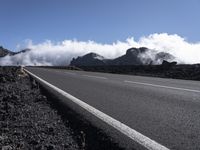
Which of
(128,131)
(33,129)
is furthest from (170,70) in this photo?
(128,131)

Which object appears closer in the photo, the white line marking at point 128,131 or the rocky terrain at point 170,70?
the white line marking at point 128,131

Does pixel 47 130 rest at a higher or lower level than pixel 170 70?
lower

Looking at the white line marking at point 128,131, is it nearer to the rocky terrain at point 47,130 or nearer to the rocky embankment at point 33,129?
the rocky terrain at point 47,130

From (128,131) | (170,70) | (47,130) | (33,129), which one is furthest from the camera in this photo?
(170,70)

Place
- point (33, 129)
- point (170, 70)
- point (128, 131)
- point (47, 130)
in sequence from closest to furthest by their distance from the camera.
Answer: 1. point (128, 131)
2. point (47, 130)
3. point (33, 129)
4. point (170, 70)

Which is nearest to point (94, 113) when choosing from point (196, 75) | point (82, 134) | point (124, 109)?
point (124, 109)

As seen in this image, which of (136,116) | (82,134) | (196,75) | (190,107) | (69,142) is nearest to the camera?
(69,142)

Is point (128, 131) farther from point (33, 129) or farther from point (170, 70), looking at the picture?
point (170, 70)

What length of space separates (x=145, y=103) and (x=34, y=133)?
10.8 ft

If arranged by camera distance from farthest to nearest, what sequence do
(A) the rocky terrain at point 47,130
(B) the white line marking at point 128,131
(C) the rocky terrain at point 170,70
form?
(C) the rocky terrain at point 170,70
(A) the rocky terrain at point 47,130
(B) the white line marking at point 128,131

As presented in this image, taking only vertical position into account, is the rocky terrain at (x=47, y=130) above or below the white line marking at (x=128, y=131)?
below

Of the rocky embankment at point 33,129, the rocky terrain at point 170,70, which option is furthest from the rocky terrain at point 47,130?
the rocky terrain at point 170,70

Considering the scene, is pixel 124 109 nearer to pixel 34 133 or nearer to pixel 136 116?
pixel 136 116

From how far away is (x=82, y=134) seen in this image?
18.3 feet
